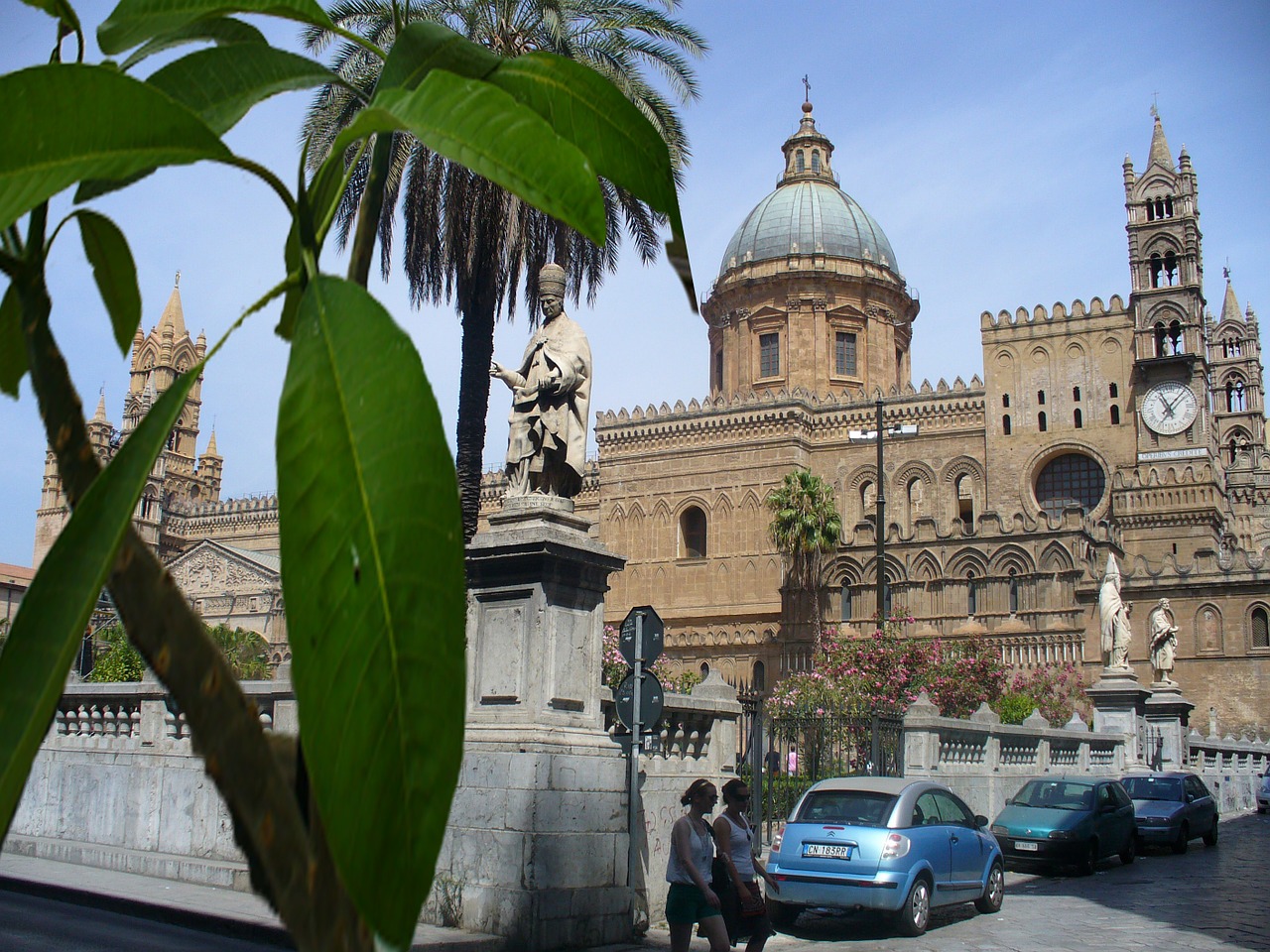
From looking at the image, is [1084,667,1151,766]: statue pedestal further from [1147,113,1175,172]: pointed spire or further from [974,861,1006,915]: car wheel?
[1147,113,1175,172]: pointed spire

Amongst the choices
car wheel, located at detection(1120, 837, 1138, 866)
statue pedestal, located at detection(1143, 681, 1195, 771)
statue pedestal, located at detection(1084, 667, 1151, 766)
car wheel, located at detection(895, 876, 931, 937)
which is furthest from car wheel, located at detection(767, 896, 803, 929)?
statue pedestal, located at detection(1143, 681, 1195, 771)

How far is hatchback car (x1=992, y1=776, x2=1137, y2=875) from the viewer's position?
14859 millimetres

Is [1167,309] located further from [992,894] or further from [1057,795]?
[992,894]

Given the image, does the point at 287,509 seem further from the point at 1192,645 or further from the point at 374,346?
the point at 1192,645

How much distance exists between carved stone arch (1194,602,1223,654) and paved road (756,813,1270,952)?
22.4 metres

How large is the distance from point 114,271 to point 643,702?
274 inches

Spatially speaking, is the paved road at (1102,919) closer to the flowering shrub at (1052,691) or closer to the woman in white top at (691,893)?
the woman in white top at (691,893)

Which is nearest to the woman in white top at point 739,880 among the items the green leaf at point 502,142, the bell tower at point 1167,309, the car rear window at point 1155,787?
the green leaf at point 502,142

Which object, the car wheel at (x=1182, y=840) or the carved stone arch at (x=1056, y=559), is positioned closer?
the car wheel at (x=1182, y=840)

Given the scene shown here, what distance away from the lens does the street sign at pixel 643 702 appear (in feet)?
28.0

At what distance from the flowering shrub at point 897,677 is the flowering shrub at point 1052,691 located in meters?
0.69

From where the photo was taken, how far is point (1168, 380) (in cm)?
4391

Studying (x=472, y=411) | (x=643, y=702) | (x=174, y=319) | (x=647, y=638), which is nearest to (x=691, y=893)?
(x=643, y=702)

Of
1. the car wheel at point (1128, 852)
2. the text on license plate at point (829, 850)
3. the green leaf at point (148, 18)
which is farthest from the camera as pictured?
the car wheel at point (1128, 852)
